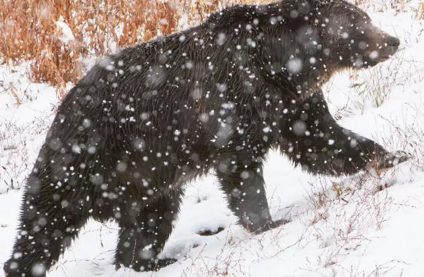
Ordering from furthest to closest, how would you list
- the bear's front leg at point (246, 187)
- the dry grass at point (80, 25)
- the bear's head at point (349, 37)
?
1. the dry grass at point (80, 25)
2. the bear's head at point (349, 37)
3. the bear's front leg at point (246, 187)

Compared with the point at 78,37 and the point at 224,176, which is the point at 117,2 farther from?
the point at 224,176

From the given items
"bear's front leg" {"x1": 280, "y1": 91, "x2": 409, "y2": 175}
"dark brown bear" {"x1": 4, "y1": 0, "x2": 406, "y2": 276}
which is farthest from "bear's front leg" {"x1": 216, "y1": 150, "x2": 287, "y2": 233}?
"bear's front leg" {"x1": 280, "y1": 91, "x2": 409, "y2": 175}

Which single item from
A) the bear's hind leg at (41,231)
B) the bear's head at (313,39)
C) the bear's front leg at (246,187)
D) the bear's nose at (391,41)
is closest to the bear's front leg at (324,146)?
the bear's head at (313,39)

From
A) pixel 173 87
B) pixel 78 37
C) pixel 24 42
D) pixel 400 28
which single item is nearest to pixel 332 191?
pixel 173 87

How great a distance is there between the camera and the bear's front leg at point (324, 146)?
465cm

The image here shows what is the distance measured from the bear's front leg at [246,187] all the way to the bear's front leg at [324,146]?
1.73 ft

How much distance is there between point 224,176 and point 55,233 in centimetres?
124

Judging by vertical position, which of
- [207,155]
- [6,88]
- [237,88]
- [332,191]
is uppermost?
[6,88]

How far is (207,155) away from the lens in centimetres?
432

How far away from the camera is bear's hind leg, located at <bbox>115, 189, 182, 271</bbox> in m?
4.72

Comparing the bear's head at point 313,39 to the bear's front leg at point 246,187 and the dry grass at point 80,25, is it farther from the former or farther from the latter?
the dry grass at point 80,25

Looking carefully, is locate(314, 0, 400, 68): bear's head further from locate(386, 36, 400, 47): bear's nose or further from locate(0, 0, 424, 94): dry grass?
locate(0, 0, 424, 94): dry grass

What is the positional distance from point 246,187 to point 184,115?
0.68 meters

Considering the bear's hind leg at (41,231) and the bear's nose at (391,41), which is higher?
the bear's nose at (391,41)
